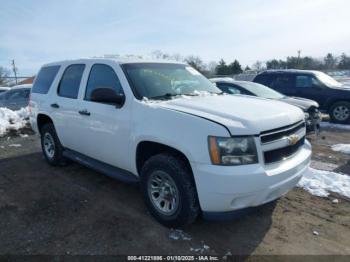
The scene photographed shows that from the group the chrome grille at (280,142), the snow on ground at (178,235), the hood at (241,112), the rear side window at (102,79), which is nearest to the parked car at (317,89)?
the hood at (241,112)

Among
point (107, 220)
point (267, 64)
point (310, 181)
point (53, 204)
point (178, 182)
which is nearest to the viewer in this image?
point (178, 182)

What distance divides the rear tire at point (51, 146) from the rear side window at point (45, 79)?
683 millimetres

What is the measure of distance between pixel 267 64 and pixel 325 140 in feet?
157

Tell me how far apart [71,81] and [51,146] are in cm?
154

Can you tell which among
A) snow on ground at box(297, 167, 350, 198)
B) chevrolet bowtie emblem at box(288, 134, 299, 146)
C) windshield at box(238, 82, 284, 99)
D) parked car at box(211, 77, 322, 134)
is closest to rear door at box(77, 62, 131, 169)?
chevrolet bowtie emblem at box(288, 134, 299, 146)

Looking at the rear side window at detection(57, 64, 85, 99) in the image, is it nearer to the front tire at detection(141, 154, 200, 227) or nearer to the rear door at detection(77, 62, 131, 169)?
the rear door at detection(77, 62, 131, 169)

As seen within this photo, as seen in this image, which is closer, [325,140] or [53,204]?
[53,204]

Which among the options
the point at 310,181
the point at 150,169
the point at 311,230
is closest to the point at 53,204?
the point at 150,169

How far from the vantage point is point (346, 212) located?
3.98m

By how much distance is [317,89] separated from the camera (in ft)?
35.1

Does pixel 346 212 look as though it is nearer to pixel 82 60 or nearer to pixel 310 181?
pixel 310 181

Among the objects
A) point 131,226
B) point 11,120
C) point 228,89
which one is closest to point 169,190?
point 131,226

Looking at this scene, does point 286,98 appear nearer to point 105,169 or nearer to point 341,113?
point 341,113

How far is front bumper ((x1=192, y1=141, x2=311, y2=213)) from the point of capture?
2.93m
